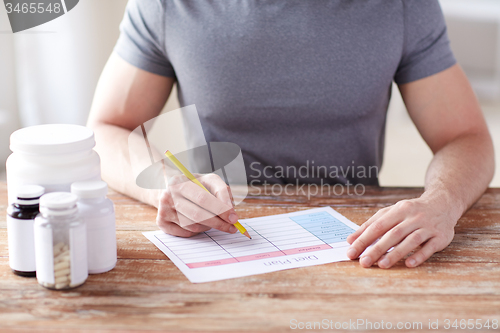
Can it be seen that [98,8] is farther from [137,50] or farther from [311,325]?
[311,325]

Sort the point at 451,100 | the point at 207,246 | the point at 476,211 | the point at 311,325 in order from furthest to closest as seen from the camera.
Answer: the point at 451,100 < the point at 476,211 < the point at 207,246 < the point at 311,325

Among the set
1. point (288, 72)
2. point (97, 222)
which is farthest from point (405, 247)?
point (288, 72)

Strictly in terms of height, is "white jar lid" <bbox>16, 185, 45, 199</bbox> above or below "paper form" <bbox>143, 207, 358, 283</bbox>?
above

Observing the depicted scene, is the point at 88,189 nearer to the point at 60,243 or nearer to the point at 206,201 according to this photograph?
the point at 60,243

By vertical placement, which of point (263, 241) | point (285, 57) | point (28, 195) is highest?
point (285, 57)

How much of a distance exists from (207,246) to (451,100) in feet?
2.54

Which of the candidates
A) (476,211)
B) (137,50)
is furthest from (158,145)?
(476,211)

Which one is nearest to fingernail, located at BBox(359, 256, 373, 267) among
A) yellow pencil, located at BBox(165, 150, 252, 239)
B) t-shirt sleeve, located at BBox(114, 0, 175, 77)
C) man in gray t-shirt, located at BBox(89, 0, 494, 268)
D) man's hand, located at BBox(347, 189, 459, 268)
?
man's hand, located at BBox(347, 189, 459, 268)

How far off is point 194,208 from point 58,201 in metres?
0.27

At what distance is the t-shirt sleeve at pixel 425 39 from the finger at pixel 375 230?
0.57m

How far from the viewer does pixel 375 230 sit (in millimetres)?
796

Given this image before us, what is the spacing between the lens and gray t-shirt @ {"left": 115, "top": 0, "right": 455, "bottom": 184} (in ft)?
4.06

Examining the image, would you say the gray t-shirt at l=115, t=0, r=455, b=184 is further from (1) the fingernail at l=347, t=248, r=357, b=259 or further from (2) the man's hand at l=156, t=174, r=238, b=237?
(1) the fingernail at l=347, t=248, r=357, b=259

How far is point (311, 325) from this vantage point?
0.59m
